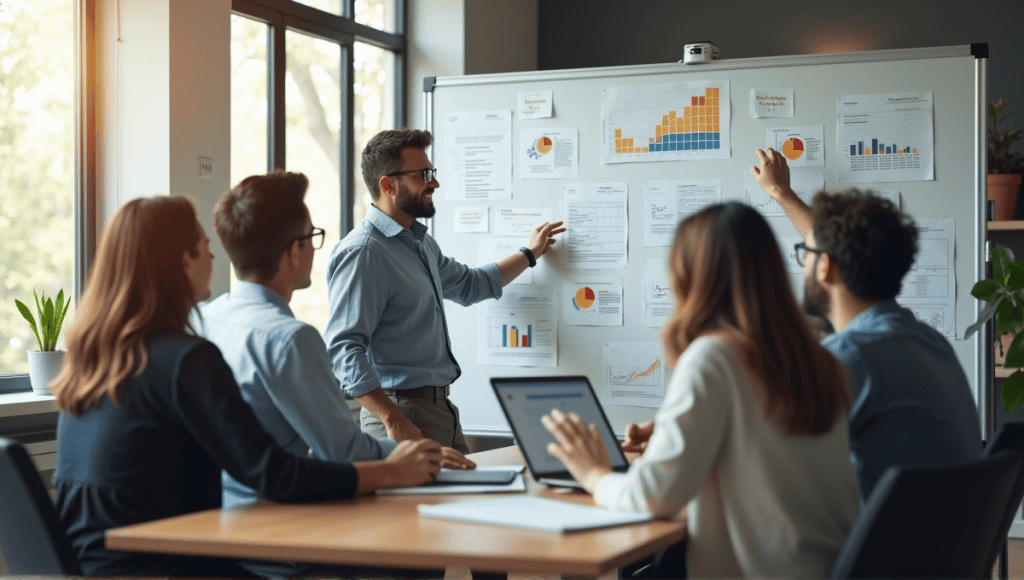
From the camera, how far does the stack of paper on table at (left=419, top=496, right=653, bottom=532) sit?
1563 mm

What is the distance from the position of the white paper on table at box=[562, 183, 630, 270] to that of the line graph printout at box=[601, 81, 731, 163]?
12 cm

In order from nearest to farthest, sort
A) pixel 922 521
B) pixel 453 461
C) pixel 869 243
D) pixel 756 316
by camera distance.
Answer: pixel 922 521, pixel 756 316, pixel 869 243, pixel 453 461

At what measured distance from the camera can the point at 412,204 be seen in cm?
321

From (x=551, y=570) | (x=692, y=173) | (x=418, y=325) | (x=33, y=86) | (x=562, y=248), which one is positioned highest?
(x=33, y=86)

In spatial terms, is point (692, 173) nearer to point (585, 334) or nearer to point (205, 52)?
point (585, 334)

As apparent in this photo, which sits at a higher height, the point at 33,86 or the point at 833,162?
the point at 33,86

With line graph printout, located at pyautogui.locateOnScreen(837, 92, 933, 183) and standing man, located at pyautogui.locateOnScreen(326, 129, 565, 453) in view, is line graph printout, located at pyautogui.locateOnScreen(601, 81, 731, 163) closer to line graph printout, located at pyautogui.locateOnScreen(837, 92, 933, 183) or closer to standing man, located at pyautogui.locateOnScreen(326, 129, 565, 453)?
line graph printout, located at pyautogui.locateOnScreen(837, 92, 933, 183)

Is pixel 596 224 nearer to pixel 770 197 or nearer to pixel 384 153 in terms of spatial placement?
pixel 770 197

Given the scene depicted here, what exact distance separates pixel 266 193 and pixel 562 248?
5.52ft

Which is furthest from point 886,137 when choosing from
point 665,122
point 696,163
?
point 665,122

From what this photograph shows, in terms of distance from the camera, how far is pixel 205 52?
137 inches

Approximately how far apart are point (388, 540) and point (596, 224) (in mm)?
2172

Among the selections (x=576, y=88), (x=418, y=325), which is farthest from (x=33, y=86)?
(x=576, y=88)

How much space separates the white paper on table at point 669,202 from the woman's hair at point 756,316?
181cm
